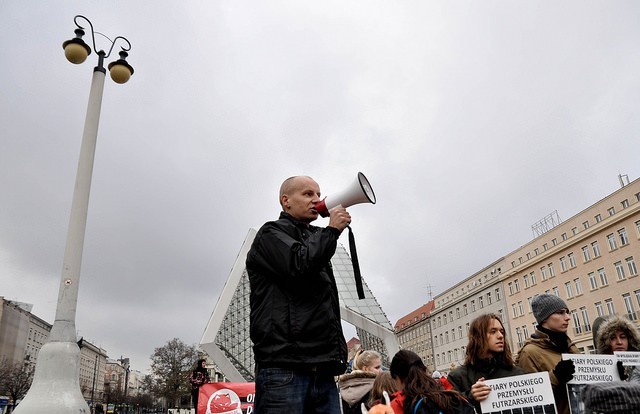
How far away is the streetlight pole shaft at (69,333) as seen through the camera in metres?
4.33

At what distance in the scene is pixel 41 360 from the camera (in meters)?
4.52

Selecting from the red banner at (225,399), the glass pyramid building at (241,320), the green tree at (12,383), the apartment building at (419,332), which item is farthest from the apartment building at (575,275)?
the green tree at (12,383)

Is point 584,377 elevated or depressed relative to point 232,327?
depressed

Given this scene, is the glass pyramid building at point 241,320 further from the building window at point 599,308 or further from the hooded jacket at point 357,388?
the building window at point 599,308

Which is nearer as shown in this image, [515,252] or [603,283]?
[603,283]

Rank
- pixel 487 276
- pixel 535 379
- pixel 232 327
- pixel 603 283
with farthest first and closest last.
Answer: pixel 487 276 → pixel 603 283 → pixel 232 327 → pixel 535 379

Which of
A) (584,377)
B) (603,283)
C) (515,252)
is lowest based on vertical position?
(584,377)

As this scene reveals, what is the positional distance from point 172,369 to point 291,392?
220ft

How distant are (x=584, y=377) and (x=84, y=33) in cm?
673

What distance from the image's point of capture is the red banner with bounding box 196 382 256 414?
623 cm

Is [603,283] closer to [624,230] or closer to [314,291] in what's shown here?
[624,230]

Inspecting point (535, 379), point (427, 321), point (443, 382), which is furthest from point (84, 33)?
point (427, 321)

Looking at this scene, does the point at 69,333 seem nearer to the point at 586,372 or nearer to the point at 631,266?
the point at 586,372

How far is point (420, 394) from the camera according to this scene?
2.92 metres
